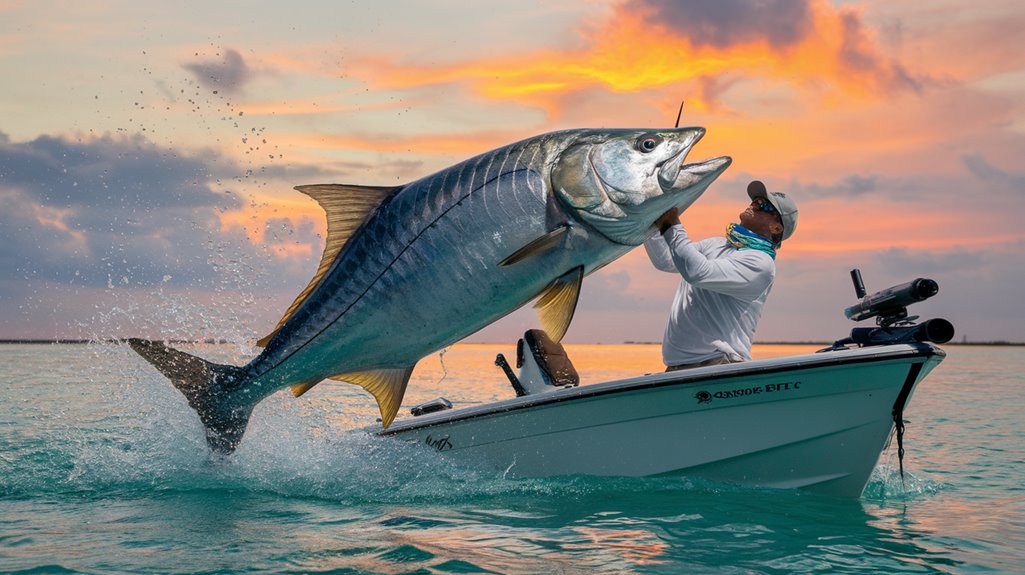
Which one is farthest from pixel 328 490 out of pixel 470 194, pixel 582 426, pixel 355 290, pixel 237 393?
pixel 470 194

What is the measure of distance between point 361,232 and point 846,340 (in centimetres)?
425

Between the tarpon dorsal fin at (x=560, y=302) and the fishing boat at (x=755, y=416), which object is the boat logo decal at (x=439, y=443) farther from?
the tarpon dorsal fin at (x=560, y=302)

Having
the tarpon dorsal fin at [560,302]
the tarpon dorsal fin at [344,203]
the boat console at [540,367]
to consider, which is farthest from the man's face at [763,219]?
the tarpon dorsal fin at [344,203]

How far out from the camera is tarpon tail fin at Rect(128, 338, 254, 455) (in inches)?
236

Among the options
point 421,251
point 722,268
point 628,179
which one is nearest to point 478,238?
point 421,251

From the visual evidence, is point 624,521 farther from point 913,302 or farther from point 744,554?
point 913,302

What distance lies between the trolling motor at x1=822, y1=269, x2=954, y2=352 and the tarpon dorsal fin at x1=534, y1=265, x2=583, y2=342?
2938 mm

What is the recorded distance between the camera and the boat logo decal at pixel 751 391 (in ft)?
21.8

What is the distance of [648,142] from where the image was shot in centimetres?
481

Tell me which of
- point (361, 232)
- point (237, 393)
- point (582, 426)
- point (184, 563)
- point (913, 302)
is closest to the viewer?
point (184, 563)

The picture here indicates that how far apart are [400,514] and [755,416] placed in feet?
9.11

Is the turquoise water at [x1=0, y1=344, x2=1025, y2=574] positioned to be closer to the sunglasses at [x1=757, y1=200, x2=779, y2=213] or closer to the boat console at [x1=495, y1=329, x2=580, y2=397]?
the boat console at [x1=495, y1=329, x2=580, y2=397]

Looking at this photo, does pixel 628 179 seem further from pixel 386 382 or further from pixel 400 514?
pixel 400 514

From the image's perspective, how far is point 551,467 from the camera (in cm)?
721
